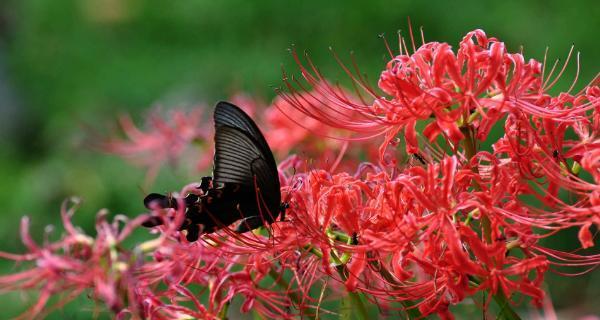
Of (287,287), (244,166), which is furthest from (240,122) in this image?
(287,287)

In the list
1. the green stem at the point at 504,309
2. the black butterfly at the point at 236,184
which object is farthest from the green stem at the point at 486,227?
the black butterfly at the point at 236,184

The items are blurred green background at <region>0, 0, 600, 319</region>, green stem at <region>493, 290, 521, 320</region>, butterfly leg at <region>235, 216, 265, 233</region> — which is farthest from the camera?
blurred green background at <region>0, 0, 600, 319</region>

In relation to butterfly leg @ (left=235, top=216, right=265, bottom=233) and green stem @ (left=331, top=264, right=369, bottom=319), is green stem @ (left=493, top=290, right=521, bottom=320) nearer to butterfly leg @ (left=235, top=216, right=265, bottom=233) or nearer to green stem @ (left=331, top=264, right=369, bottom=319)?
green stem @ (left=331, top=264, right=369, bottom=319)

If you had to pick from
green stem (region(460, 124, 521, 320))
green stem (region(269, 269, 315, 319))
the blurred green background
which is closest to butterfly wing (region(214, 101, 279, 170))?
green stem (region(269, 269, 315, 319))

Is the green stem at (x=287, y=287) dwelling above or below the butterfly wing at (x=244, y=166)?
below

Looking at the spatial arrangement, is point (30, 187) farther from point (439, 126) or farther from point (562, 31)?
point (439, 126)

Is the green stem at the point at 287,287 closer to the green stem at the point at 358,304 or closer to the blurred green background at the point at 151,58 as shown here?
the green stem at the point at 358,304
